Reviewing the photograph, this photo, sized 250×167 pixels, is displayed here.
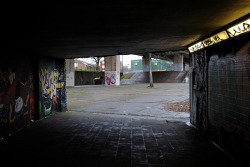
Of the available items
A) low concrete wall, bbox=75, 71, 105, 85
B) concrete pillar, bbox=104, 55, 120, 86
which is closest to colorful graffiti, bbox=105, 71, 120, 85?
concrete pillar, bbox=104, 55, 120, 86

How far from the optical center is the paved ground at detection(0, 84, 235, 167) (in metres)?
4.32

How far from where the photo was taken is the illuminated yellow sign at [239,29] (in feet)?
12.0

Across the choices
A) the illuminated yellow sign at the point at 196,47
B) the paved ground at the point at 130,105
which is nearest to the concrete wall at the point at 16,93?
the paved ground at the point at 130,105

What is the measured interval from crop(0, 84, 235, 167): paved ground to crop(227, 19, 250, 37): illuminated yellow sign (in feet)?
10.4

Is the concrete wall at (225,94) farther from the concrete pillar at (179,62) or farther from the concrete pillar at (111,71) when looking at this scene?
the concrete pillar at (179,62)

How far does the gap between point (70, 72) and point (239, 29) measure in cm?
3108

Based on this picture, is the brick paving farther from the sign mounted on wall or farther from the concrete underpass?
the sign mounted on wall

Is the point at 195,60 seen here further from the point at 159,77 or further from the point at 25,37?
the point at 159,77

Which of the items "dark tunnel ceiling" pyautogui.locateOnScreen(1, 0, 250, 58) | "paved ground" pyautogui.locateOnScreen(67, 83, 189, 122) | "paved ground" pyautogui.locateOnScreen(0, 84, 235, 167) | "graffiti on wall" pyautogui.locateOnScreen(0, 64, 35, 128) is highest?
"dark tunnel ceiling" pyautogui.locateOnScreen(1, 0, 250, 58)

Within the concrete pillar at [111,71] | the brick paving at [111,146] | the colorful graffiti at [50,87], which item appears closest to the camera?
the brick paving at [111,146]

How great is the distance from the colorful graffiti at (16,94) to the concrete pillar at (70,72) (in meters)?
24.6

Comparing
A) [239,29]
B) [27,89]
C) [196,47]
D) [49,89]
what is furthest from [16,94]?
[239,29]

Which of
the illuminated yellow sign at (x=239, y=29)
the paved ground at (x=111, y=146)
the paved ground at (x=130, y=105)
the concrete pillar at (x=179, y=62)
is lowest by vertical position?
the paved ground at (x=111, y=146)

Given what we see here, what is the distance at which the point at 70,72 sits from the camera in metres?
32.2
